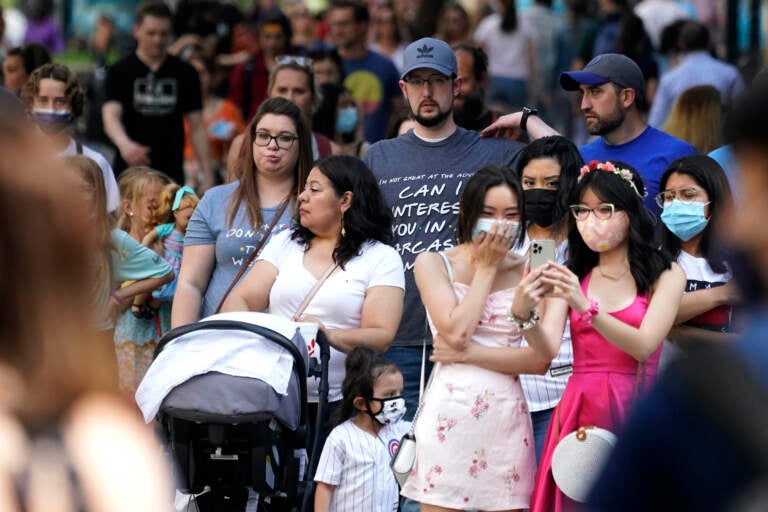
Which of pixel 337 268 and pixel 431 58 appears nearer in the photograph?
pixel 337 268

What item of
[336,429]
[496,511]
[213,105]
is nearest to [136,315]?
[336,429]

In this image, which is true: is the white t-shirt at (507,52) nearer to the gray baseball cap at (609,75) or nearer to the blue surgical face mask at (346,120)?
the blue surgical face mask at (346,120)

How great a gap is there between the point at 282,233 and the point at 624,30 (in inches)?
291

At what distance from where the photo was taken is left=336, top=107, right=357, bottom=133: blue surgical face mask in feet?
34.4

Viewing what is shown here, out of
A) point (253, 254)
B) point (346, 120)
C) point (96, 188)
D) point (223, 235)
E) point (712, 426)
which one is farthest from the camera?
point (346, 120)

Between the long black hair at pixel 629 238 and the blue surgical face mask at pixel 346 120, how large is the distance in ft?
15.0

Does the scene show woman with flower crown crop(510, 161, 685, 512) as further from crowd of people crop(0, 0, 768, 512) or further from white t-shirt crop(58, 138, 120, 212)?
white t-shirt crop(58, 138, 120, 212)

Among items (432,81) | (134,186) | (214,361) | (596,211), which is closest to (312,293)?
(214,361)

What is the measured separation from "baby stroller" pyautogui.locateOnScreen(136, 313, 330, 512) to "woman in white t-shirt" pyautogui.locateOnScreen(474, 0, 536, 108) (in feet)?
30.0

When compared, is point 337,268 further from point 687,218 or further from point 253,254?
point 687,218

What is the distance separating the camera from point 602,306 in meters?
5.80

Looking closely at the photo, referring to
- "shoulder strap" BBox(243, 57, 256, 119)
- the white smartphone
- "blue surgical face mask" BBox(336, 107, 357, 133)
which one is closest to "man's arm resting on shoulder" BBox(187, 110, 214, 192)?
"blue surgical face mask" BBox(336, 107, 357, 133)

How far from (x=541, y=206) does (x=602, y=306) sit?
895mm

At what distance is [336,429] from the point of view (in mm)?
6285
